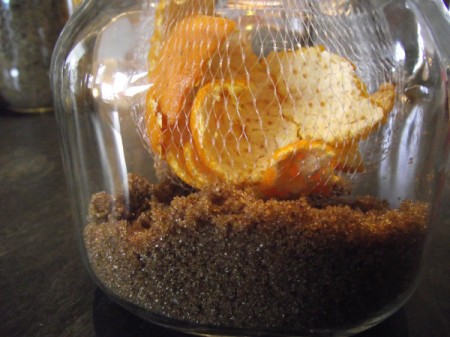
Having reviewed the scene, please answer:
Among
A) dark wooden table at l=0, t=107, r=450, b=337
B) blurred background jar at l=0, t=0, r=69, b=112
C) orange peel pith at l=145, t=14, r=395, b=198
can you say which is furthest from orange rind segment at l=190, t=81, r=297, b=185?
blurred background jar at l=0, t=0, r=69, b=112

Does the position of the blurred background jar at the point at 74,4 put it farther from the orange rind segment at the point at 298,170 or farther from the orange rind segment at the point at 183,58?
the orange rind segment at the point at 298,170

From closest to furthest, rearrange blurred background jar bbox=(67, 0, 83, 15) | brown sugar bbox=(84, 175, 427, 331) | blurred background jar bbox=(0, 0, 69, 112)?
brown sugar bbox=(84, 175, 427, 331), blurred background jar bbox=(67, 0, 83, 15), blurred background jar bbox=(0, 0, 69, 112)

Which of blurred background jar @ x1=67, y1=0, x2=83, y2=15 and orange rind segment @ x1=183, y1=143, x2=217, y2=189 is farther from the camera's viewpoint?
blurred background jar @ x1=67, y1=0, x2=83, y2=15

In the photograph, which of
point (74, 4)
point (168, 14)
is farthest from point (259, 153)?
point (74, 4)

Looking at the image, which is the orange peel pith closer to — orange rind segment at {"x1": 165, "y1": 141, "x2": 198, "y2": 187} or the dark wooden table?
orange rind segment at {"x1": 165, "y1": 141, "x2": 198, "y2": 187}

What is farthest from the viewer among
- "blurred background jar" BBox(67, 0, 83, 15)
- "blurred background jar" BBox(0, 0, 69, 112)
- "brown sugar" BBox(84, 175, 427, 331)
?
"blurred background jar" BBox(0, 0, 69, 112)

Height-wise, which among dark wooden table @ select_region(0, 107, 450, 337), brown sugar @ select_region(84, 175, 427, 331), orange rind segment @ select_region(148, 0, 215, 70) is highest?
orange rind segment @ select_region(148, 0, 215, 70)

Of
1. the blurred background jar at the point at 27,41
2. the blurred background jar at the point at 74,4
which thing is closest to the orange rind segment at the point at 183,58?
the blurred background jar at the point at 74,4

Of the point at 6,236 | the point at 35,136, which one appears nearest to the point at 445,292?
the point at 6,236
